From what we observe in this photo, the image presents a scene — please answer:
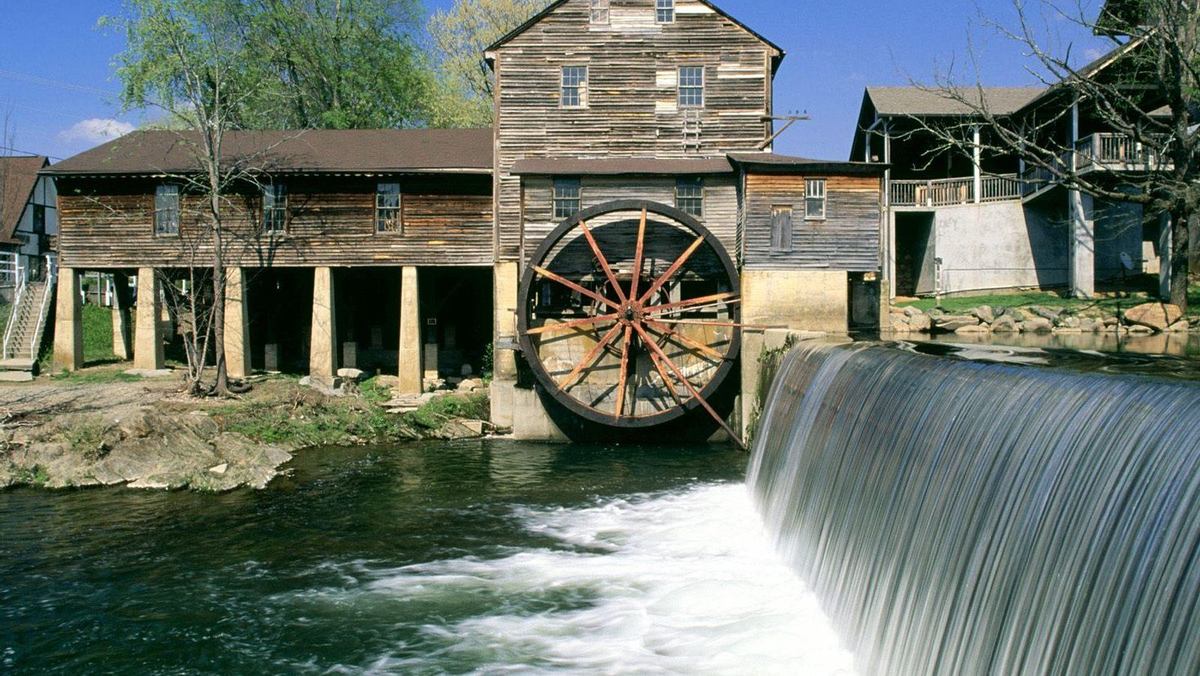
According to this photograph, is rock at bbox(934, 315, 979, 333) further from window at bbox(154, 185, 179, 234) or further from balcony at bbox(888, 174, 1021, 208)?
window at bbox(154, 185, 179, 234)

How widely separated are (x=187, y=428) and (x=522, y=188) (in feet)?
29.0

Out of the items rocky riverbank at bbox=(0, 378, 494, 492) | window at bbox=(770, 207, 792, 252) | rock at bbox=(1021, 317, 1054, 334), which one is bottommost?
rocky riverbank at bbox=(0, 378, 494, 492)

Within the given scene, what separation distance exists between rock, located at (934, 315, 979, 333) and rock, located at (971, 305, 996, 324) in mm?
162

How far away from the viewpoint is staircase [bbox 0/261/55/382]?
23.2 metres

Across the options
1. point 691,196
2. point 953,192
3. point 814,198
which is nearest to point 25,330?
point 691,196

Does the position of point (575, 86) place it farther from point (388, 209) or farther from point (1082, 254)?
point (1082, 254)

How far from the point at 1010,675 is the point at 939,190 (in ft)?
91.3

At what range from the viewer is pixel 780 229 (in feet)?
65.4

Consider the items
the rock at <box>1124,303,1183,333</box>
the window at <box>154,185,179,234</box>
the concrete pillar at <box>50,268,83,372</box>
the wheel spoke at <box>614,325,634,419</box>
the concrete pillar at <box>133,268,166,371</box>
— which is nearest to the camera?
the wheel spoke at <box>614,325,634,419</box>

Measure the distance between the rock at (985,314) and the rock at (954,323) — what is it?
6.4 inches

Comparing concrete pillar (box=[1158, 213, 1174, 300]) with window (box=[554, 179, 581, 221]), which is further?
concrete pillar (box=[1158, 213, 1174, 300])

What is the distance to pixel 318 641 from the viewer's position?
879cm

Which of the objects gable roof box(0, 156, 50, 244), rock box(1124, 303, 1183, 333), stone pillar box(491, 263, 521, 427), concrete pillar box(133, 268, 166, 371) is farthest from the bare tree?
gable roof box(0, 156, 50, 244)

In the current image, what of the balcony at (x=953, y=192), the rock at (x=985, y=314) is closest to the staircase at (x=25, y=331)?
the rock at (x=985, y=314)
